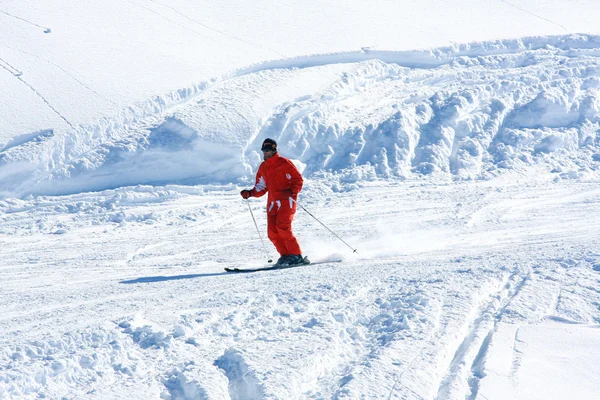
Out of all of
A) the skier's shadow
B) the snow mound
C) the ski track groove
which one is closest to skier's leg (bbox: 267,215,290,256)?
the skier's shadow

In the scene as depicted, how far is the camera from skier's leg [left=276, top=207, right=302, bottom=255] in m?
8.02

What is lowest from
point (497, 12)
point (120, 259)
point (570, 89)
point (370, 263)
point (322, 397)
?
point (120, 259)

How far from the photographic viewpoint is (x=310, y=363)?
4141 mm

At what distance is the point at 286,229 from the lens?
8.03m

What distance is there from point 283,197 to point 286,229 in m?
0.37

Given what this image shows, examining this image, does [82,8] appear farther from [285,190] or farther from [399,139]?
[285,190]

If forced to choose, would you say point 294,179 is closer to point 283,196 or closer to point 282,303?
point 283,196

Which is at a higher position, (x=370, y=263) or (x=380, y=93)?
(x=380, y=93)

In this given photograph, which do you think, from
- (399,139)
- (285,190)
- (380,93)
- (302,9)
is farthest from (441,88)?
(285,190)

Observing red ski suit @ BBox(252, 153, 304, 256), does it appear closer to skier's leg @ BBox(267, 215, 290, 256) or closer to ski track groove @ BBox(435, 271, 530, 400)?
skier's leg @ BBox(267, 215, 290, 256)

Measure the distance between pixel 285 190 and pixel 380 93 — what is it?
7.39 m

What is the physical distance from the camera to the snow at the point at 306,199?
4.24 metres

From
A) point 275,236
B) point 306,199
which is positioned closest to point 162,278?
point 275,236

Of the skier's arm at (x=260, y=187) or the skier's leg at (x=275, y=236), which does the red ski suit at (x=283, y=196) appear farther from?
the skier's arm at (x=260, y=187)
